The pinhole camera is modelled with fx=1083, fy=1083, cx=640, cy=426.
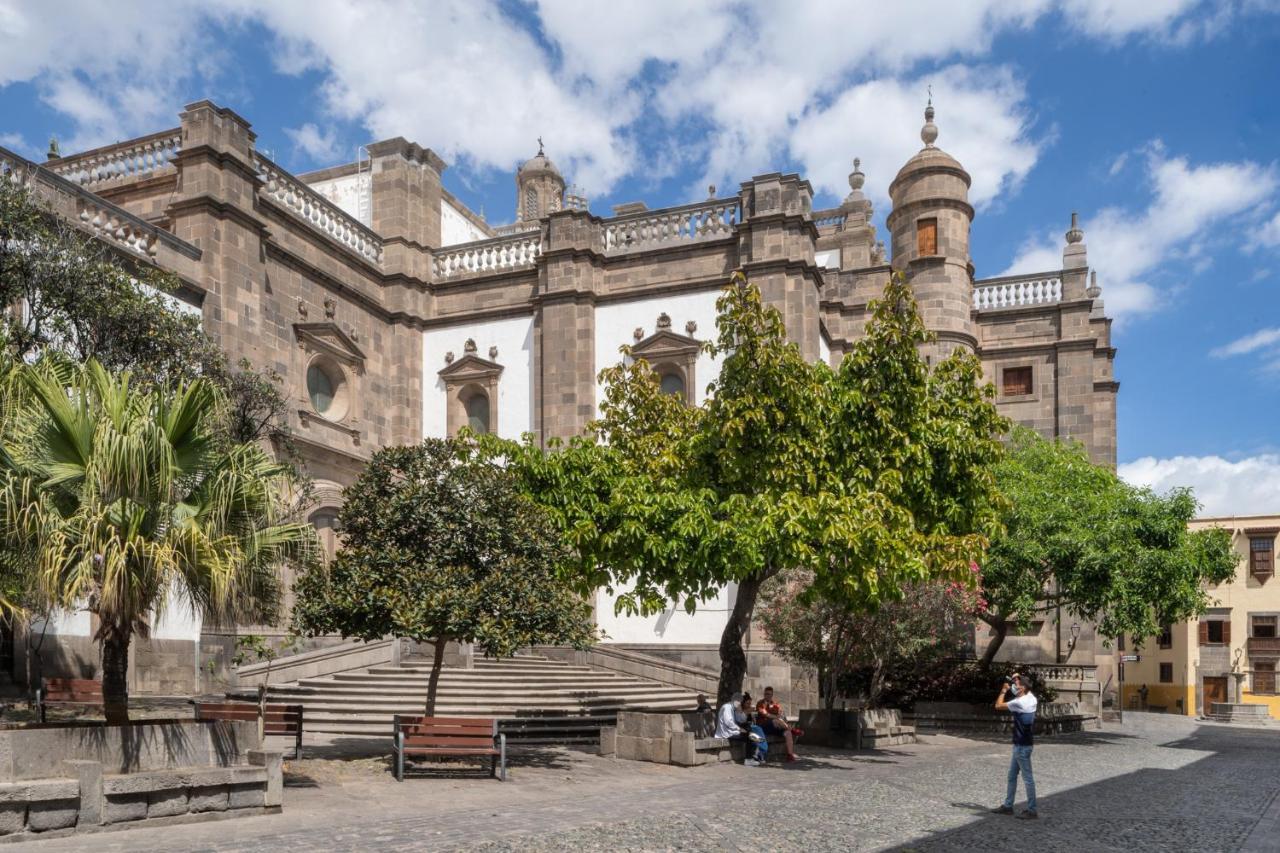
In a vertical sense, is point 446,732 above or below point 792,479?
below

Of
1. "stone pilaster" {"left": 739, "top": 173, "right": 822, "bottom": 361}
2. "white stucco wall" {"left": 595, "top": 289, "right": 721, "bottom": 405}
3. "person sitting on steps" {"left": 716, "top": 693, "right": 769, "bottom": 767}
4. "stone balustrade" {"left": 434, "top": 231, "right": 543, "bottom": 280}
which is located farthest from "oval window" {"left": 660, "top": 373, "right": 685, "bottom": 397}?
"person sitting on steps" {"left": 716, "top": 693, "right": 769, "bottom": 767}

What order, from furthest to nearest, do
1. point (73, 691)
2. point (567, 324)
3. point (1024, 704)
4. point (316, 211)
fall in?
point (567, 324)
point (316, 211)
point (73, 691)
point (1024, 704)

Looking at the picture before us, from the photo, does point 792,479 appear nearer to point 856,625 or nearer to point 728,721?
point 728,721

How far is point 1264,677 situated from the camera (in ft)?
151

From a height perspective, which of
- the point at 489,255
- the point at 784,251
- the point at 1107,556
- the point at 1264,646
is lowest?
the point at 1264,646

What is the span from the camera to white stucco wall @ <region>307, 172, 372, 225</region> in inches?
1188

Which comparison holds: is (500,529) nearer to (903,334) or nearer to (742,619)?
(742,619)

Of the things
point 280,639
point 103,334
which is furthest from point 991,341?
point 103,334

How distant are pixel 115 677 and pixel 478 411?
63.7 ft

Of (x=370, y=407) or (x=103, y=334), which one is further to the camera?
(x=370, y=407)

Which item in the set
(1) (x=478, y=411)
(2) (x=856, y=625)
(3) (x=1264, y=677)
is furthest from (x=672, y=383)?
(3) (x=1264, y=677)

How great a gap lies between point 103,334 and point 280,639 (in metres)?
8.48

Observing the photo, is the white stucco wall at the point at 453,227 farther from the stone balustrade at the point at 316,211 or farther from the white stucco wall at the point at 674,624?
the white stucco wall at the point at 674,624

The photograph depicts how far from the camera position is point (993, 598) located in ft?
73.3
